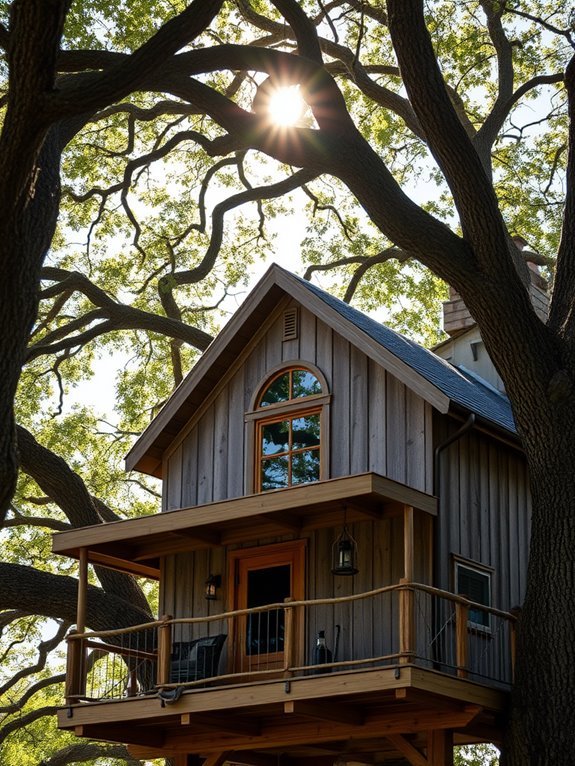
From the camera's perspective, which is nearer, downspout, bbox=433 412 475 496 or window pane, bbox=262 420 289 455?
downspout, bbox=433 412 475 496

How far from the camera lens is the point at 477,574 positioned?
17.4 meters

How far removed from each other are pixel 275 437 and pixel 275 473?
1.69ft

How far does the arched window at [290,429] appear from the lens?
58.7 ft

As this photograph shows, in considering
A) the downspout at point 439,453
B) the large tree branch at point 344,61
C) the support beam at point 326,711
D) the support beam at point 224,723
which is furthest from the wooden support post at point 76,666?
the large tree branch at point 344,61

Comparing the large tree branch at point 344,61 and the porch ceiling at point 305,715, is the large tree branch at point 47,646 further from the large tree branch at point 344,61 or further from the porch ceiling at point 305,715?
the large tree branch at point 344,61

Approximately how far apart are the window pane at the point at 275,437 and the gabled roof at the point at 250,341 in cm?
122

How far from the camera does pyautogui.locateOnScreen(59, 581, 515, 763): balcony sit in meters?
15.2

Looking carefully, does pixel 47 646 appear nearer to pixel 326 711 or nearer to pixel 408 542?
pixel 326 711

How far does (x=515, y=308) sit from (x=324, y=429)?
2957 millimetres

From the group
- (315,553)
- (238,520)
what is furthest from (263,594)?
(238,520)

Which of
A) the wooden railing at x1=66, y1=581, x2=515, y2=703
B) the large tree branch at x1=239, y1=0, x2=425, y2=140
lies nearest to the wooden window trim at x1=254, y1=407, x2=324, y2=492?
the wooden railing at x1=66, y1=581, x2=515, y2=703

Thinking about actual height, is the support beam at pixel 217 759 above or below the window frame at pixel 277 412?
below

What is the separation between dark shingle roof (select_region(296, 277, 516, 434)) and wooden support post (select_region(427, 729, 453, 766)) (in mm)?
4000

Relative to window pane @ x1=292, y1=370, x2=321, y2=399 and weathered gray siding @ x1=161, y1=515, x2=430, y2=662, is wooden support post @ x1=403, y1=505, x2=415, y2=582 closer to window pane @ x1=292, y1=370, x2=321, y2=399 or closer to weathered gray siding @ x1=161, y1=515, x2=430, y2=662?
weathered gray siding @ x1=161, y1=515, x2=430, y2=662
